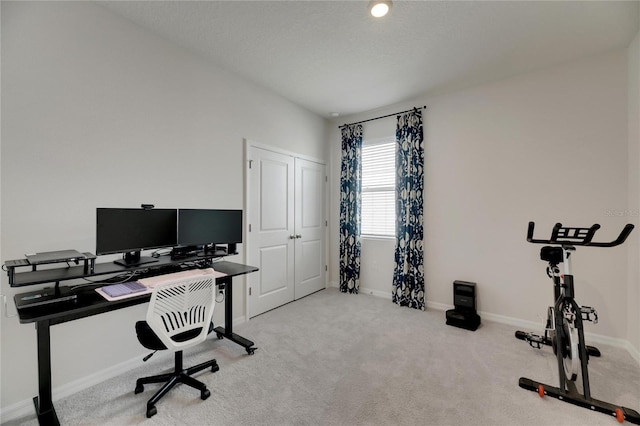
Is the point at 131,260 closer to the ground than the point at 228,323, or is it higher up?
higher up

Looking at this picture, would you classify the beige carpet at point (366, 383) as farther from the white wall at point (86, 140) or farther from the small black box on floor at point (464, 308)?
the white wall at point (86, 140)

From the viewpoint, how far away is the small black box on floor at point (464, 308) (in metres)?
3.16

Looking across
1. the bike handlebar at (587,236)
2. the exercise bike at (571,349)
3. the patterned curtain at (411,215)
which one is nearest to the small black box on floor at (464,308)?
the patterned curtain at (411,215)

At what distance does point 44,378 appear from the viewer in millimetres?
1719

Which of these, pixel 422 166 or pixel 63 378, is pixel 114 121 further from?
pixel 422 166

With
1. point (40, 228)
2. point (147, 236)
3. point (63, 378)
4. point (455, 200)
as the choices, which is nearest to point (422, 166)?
point (455, 200)

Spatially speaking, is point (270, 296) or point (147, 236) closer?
point (147, 236)

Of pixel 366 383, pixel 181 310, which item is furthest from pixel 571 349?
pixel 181 310

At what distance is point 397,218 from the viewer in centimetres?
403

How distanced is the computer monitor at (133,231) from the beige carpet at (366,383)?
3.39ft

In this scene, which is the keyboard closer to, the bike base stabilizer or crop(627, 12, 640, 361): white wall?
the bike base stabilizer

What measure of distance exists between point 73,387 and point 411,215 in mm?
3826

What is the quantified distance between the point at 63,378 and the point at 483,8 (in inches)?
165

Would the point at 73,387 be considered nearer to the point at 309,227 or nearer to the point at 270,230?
the point at 270,230
